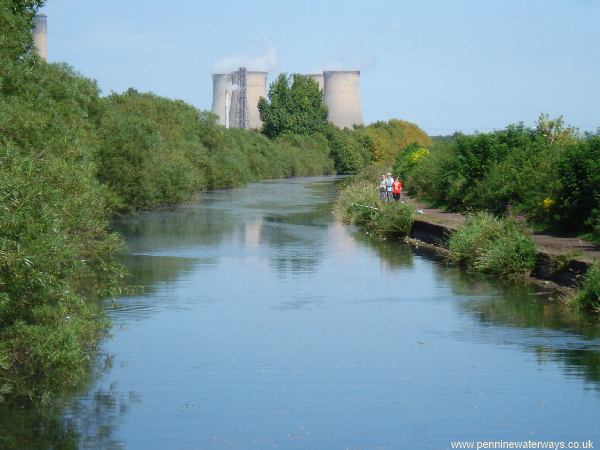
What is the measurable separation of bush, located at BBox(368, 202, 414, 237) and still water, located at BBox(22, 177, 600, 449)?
5.63 metres

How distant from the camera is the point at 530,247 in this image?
62.7ft

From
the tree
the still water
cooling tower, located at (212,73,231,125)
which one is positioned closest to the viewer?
the still water

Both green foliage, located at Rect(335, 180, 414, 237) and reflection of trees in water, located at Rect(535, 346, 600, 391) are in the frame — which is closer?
reflection of trees in water, located at Rect(535, 346, 600, 391)

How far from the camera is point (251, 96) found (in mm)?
102500

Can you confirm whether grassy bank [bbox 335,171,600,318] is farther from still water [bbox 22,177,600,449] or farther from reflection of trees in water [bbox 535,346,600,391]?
Answer: reflection of trees in water [bbox 535,346,600,391]

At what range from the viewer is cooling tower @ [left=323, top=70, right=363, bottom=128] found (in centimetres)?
9762

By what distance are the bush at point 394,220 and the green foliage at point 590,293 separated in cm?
1250

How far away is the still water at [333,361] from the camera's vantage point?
31.4 feet

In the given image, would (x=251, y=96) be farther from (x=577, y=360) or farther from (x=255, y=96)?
(x=577, y=360)

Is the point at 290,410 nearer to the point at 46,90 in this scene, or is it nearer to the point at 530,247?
the point at 530,247

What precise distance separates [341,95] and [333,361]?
86611 mm

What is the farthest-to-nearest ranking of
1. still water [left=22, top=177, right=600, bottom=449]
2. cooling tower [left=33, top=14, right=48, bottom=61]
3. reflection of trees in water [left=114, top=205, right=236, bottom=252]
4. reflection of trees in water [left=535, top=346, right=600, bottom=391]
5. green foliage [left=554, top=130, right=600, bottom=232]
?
cooling tower [left=33, top=14, right=48, bottom=61], reflection of trees in water [left=114, top=205, right=236, bottom=252], green foliage [left=554, top=130, right=600, bottom=232], reflection of trees in water [left=535, top=346, right=600, bottom=391], still water [left=22, top=177, right=600, bottom=449]

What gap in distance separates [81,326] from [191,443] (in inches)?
84.1

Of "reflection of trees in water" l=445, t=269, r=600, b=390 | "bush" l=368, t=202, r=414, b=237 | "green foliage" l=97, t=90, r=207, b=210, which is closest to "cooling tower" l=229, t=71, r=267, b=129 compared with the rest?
"green foliage" l=97, t=90, r=207, b=210
